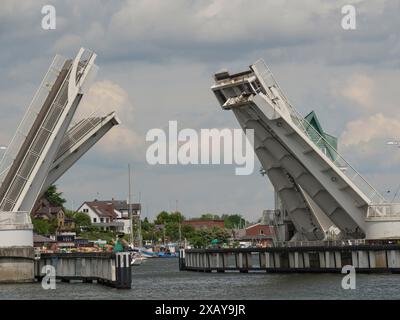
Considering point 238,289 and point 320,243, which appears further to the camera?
point 320,243

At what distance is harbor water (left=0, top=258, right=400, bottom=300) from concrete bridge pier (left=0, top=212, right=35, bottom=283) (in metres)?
0.82

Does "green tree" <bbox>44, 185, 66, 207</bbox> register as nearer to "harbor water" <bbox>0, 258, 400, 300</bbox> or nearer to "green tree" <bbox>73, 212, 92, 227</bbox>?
"green tree" <bbox>73, 212, 92, 227</bbox>

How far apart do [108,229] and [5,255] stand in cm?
11520

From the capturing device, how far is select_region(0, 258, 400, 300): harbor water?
147 ft

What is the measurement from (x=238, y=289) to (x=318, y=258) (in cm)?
1189

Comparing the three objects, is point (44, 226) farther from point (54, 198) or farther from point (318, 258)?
point (318, 258)

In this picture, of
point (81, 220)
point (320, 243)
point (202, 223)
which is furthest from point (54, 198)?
point (320, 243)

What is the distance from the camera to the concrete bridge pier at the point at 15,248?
53.9 metres

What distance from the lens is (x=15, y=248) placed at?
54.2m

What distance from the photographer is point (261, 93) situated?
179ft

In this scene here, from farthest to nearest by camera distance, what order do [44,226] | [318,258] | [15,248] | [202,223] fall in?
1. [202,223]
2. [44,226]
3. [318,258]
4. [15,248]

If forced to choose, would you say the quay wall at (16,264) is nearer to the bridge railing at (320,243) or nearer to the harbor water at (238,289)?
the harbor water at (238,289)

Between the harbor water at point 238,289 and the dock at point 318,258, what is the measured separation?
3.78 ft
